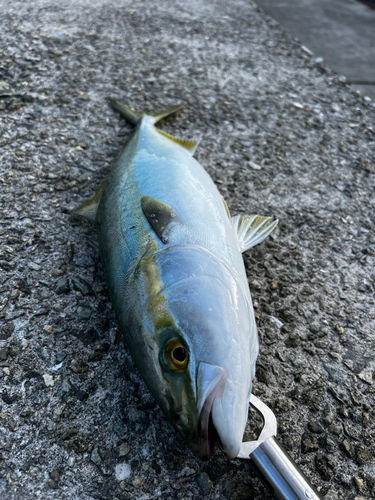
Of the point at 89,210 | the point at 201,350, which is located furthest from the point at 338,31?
the point at 201,350

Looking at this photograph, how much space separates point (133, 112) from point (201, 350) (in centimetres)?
243

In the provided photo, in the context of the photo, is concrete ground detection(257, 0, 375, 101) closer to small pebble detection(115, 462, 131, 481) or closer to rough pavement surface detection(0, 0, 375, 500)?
rough pavement surface detection(0, 0, 375, 500)

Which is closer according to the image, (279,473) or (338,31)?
(279,473)

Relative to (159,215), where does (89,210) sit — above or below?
below

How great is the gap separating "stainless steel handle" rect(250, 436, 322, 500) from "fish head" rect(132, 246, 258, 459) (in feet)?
0.48

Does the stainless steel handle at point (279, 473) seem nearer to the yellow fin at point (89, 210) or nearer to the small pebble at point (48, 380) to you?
the small pebble at point (48, 380)

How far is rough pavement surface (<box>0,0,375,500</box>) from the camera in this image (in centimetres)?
155

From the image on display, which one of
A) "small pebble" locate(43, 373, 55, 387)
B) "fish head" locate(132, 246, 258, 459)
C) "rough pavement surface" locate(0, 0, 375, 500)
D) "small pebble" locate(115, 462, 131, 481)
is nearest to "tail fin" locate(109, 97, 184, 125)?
"rough pavement surface" locate(0, 0, 375, 500)

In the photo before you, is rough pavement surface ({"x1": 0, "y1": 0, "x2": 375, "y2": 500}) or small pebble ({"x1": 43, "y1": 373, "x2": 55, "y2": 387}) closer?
rough pavement surface ({"x1": 0, "y1": 0, "x2": 375, "y2": 500})

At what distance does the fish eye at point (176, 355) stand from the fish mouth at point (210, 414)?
9 centimetres

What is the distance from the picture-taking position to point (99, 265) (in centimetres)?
217

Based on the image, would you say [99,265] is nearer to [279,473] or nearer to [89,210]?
[89,210]

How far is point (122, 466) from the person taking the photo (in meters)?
1.52

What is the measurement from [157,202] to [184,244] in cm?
32
